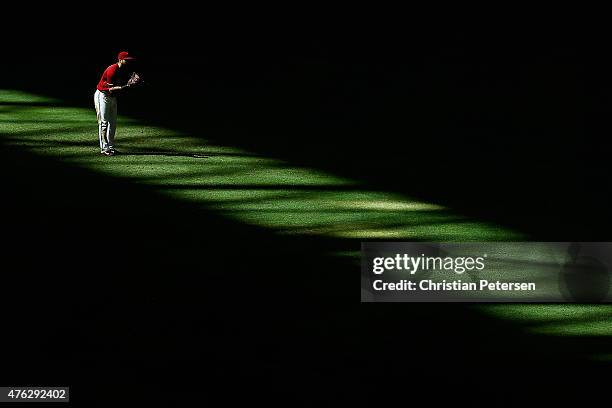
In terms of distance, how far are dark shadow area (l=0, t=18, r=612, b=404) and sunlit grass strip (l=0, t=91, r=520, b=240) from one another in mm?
376

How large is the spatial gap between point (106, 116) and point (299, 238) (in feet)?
12.9

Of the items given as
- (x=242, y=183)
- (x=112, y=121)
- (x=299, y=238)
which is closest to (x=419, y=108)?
(x=242, y=183)

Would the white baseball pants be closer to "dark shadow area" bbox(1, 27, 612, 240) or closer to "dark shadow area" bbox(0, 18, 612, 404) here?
"dark shadow area" bbox(0, 18, 612, 404)

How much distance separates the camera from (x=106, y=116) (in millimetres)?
14867

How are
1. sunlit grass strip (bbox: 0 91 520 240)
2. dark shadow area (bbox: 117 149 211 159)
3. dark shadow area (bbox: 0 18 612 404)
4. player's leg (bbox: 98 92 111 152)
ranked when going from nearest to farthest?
dark shadow area (bbox: 0 18 612 404), sunlit grass strip (bbox: 0 91 520 240), player's leg (bbox: 98 92 111 152), dark shadow area (bbox: 117 149 211 159)

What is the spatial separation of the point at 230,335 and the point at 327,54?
52.6ft

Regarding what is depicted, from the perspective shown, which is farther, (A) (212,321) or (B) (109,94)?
(B) (109,94)

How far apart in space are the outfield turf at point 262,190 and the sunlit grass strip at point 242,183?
0.04 feet

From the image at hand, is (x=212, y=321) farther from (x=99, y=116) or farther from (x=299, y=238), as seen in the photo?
(x=99, y=116)

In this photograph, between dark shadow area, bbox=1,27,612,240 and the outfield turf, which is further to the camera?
dark shadow area, bbox=1,27,612,240

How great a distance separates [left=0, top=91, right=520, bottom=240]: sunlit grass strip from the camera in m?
12.7

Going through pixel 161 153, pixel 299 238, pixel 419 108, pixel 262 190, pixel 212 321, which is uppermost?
pixel 419 108

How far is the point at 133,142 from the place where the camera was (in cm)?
1692

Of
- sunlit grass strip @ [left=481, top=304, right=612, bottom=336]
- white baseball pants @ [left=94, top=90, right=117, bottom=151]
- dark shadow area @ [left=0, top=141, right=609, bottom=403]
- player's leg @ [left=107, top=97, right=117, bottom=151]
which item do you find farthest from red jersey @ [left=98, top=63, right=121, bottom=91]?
sunlit grass strip @ [left=481, top=304, right=612, bottom=336]
